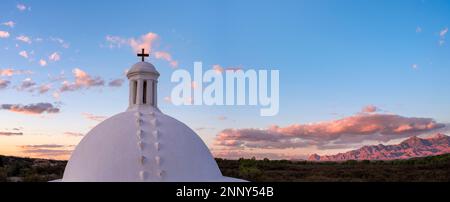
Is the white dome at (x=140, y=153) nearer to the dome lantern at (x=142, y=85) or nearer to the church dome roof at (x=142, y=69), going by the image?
the dome lantern at (x=142, y=85)

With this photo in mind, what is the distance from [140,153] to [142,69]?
16.2 ft

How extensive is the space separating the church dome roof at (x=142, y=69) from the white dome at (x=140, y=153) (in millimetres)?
2182

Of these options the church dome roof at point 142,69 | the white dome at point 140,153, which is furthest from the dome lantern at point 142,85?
the white dome at point 140,153

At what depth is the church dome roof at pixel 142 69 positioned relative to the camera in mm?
18000

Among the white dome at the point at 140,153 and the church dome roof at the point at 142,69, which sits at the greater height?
the church dome roof at the point at 142,69

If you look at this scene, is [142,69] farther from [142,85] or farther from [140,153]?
[140,153]

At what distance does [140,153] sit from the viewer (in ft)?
46.5

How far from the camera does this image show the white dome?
1391 centimetres

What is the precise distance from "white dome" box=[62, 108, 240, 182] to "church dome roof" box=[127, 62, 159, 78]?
2.18 metres

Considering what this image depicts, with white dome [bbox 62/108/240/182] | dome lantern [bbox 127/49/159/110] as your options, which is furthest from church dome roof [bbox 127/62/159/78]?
white dome [bbox 62/108/240/182]
